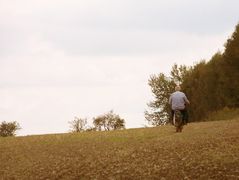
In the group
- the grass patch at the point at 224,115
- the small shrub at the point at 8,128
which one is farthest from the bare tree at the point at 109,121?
the grass patch at the point at 224,115

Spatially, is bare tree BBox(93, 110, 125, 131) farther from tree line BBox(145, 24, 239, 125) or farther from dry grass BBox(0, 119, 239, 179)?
dry grass BBox(0, 119, 239, 179)

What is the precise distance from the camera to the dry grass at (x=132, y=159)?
1950 centimetres

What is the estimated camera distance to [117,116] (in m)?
174

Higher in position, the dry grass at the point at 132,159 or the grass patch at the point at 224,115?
the grass patch at the point at 224,115

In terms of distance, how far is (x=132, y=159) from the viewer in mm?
22953

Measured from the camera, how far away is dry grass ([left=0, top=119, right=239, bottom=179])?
768 inches

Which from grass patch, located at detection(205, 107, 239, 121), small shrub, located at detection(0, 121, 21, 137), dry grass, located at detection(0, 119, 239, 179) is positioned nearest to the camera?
dry grass, located at detection(0, 119, 239, 179)

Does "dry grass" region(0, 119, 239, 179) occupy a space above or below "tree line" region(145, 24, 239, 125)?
below

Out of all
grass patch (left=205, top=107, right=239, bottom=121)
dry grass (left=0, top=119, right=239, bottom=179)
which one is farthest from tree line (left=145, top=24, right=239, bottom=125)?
dry grass (left=0, top=119, right=239, bottom=179)

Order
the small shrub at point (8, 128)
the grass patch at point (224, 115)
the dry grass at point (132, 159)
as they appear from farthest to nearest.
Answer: the small shrub at point (8, 128) < the grass patch at point (224, 115) < the dry grass at point (132, 159)

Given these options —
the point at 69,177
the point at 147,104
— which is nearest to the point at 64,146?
the point at 69,177

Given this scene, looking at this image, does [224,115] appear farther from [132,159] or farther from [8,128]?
[8,128]

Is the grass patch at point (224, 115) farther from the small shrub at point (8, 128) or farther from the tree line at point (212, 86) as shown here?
the small shrub at point (8, 128)

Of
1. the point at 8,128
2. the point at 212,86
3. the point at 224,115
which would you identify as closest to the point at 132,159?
the point at 224,115
